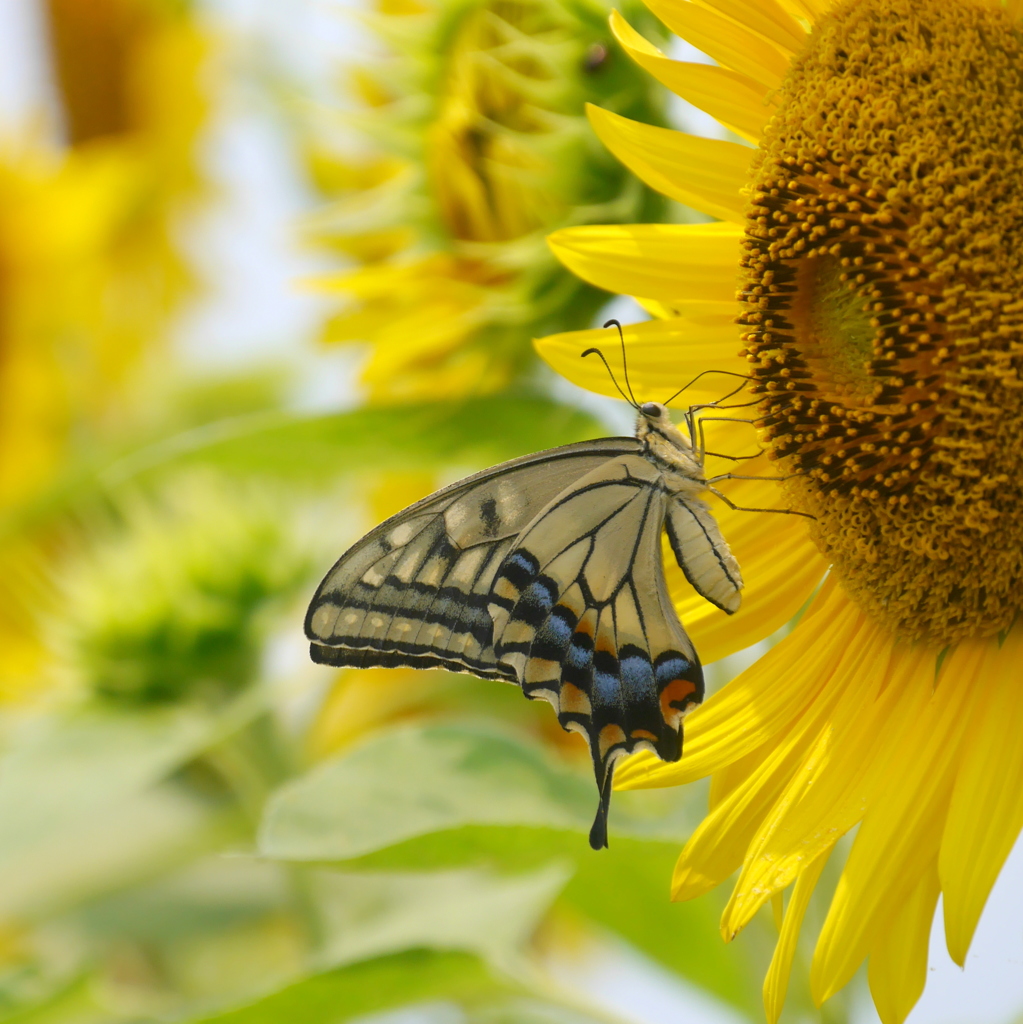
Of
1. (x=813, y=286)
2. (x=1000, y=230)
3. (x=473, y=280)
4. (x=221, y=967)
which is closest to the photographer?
(x=1000, y=230)

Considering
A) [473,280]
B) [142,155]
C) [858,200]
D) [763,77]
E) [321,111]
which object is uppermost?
[142,155]

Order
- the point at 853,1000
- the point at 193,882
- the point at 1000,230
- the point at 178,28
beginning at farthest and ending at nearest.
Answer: the point at 178,28 → the point at 193,882 → the point at 853,1000 → the point at 1000,230

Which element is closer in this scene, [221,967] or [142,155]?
[221,967]

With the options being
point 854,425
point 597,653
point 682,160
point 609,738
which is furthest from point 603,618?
point 682,160

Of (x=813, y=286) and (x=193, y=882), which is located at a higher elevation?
(x=193, y=882)

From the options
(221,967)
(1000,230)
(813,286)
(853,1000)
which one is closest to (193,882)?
(221,967)

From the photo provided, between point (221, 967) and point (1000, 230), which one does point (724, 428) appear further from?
point (221, 967)
